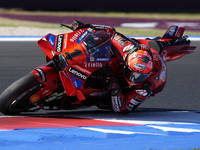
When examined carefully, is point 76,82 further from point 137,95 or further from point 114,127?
point 137,95

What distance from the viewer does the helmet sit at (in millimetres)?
3942

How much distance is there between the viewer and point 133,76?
4.02 metres

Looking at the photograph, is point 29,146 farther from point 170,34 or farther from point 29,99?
point 170,34

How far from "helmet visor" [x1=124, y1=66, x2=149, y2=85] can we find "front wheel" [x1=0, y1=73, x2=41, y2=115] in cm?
90

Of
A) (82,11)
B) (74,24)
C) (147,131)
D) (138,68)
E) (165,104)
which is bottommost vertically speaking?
(82,11)

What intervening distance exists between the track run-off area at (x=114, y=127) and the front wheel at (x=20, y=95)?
0.40ft

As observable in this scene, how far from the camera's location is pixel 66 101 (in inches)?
170

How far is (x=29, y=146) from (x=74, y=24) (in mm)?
1474

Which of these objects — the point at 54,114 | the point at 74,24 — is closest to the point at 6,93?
the point at 54,114

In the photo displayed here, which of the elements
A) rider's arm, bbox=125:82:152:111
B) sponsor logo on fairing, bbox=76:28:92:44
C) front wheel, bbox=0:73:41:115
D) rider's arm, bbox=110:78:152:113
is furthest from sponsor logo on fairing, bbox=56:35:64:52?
rider's arm, bbox=125:82:152:111

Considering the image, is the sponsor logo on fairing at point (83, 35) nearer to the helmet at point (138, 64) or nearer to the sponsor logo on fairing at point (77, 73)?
the sponsor logo on fairing at point (77, 73)

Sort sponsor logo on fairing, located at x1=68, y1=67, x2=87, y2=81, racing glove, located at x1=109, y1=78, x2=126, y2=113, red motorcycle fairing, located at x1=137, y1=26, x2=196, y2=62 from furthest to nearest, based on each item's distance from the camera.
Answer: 1. red motorcycle fairing, located at x1=137, y1=26, x2=196, y2=62
2. racing glove, located at x1=109, y1=78, x2=126, y2=113
3. sponsor logo on fairing, located at x1=68, y1=67, x2=87, y2=81

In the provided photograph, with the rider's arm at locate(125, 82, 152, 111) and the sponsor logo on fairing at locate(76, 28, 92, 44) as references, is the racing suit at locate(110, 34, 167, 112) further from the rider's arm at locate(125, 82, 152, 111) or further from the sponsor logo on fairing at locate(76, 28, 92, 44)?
the sponsor logo on fairing at locate(76, 28, 92, 44)

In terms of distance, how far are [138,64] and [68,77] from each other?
0.69 meters
